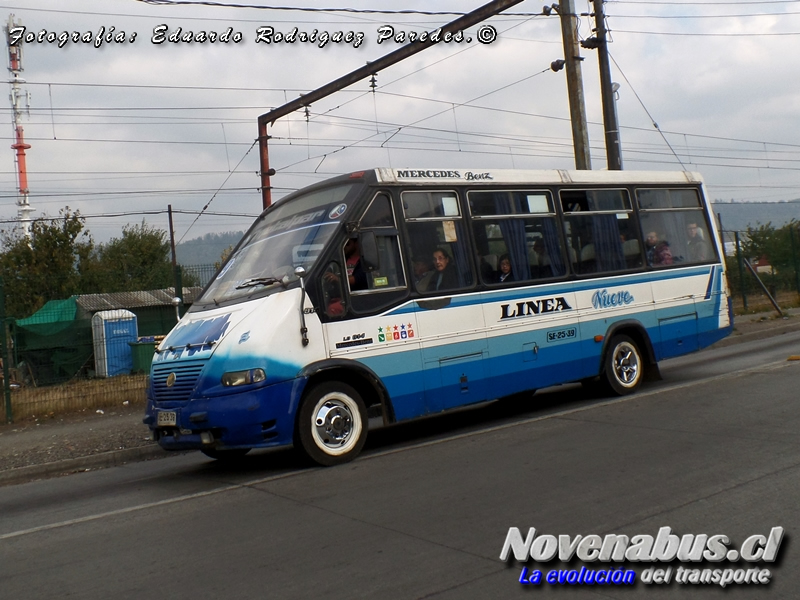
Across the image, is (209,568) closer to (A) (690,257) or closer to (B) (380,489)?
(B) (380,489)

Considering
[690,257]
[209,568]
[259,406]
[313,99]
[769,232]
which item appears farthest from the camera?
[769,232]

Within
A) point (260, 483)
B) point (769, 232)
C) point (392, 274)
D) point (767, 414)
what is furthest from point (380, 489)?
point (769, 232)

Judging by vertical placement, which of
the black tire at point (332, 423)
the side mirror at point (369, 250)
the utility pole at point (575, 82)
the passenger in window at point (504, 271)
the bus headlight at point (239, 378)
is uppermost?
the utility pole at point (575, 82)

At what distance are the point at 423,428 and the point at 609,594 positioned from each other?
19.9ft

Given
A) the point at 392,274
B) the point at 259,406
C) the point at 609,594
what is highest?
the point at 392,274

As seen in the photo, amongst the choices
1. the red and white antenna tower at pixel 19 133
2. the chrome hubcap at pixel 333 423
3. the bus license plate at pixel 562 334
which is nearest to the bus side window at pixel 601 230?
the bus license plate at pixel 562 334

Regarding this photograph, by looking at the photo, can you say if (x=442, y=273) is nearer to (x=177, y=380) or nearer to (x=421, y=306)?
(x=421, y=306)

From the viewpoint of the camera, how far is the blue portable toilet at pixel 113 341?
49.1 ft

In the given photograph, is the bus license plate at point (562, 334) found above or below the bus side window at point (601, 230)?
below

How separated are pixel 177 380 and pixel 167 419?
1.28 feet

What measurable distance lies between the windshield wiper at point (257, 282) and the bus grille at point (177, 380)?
103 centimetres

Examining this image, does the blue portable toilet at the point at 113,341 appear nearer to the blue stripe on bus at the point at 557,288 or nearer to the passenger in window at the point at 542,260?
the blue stripe on bus at the point at 557,288

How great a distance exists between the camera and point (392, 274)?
902cm

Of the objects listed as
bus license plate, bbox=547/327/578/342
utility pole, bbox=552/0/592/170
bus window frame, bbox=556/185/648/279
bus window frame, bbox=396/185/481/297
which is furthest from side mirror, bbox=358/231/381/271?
utility pole, bbox=552/0/592/170
